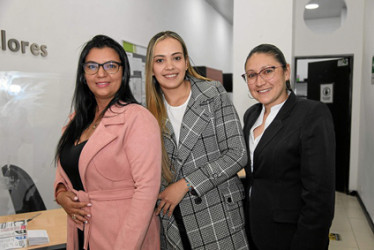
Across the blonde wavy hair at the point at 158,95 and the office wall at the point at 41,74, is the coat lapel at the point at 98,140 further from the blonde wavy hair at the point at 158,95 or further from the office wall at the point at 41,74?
the office wall at the point at 41,74

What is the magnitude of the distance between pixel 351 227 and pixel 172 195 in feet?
11.6

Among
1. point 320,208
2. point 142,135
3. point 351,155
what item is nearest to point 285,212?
point 320,208

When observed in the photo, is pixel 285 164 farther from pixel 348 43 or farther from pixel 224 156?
pixel 348 43

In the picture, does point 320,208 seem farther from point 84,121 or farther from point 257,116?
point 84,121

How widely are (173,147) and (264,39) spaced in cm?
210

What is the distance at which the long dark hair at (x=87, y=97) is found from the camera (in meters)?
1.38

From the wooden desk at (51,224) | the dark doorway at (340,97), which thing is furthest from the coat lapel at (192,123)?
the dark doorway at (340,97)

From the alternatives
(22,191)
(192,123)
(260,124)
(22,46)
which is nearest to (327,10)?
(22,46)

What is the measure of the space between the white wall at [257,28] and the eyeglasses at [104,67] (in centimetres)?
215

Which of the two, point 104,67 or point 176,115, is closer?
point 104,67

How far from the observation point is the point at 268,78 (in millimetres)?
1496

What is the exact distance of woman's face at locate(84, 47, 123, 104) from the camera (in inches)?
53.7

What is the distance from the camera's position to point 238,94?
3.40 meters

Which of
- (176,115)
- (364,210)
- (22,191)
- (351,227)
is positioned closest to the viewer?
(176,115)
